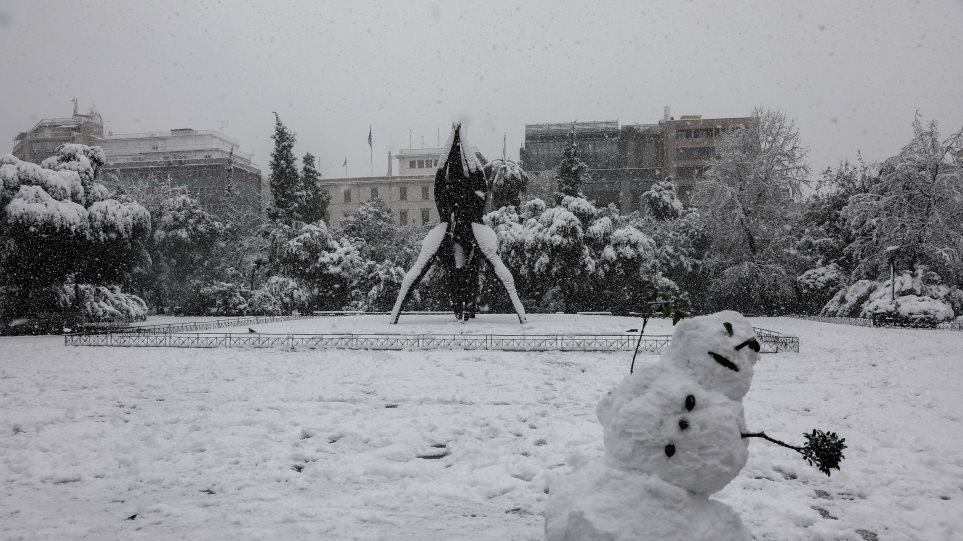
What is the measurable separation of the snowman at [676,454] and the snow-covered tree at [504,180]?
112 ft

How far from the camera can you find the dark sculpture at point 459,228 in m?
23.0

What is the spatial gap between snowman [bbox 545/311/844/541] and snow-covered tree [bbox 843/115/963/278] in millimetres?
27810

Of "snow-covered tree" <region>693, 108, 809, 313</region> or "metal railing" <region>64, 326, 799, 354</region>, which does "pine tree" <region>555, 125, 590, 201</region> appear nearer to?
"snow-covered tree" <region>693, 108, 809, 313</region>

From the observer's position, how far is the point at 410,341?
18.7 m

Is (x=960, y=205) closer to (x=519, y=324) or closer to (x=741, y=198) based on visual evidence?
(x=741, y=198)

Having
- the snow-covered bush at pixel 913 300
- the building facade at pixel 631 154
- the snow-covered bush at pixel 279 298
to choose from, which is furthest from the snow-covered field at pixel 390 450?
the building facade at pixel 631 154

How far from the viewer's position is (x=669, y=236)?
37.4m

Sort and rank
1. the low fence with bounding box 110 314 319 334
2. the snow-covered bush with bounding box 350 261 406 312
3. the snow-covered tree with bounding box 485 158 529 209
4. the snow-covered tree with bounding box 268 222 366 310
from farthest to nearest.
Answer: the snow-covered tree with bounding box 485 158 529 209 → the snow-covered tree with bounding box 268 222 366 310 → the snow-covered bush with bounding box 350 261 406 312 → the low fence with bounding box 110 314 319 334

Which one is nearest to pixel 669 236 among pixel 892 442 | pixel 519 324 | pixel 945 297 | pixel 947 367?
pixel 945 297

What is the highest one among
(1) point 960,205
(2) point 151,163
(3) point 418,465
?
(2) point 151,163

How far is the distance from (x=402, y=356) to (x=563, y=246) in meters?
17.3

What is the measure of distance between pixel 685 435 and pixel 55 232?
26.7m

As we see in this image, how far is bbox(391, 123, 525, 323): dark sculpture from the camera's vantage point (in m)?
23.0

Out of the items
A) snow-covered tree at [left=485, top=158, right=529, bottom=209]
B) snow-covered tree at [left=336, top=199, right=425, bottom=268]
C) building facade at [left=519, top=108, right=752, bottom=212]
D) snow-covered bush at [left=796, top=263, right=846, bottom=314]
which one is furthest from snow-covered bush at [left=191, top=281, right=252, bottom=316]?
snow-covered bush at [left=796, top=263, right=846, bottom=314]
